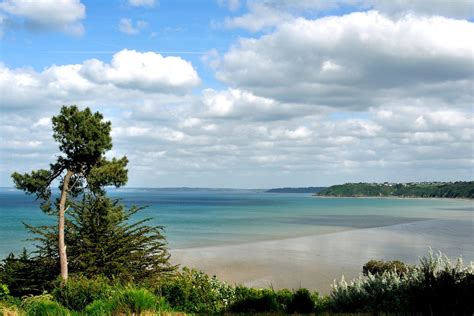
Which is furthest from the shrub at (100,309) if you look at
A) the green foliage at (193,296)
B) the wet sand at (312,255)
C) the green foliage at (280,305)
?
the wet sand at (312,255)

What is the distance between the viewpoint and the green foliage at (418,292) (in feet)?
28.4

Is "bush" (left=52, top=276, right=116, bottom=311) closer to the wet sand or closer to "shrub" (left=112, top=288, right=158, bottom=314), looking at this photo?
"shrub" (left=112, top=288, right=158, bottom=314)

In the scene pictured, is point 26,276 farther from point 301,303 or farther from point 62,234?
point 301,303

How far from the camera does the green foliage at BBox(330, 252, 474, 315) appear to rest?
8.66m

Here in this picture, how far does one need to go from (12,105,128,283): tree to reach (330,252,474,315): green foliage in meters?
9.95

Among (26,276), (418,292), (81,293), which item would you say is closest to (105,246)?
(26,276)

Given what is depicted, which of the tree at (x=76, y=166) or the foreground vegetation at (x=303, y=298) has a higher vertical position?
the tree at (x=76, y=166)

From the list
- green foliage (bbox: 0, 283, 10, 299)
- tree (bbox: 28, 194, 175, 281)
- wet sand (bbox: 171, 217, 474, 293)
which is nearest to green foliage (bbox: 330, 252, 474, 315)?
green foliage (bbox: 0, 283, 10, 299)

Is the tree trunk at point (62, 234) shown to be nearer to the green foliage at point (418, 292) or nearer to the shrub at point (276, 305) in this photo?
the shrub at point (276, 305)

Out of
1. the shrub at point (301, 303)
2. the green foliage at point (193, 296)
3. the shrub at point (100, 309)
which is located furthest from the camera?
the green foliage at point (193, 296)

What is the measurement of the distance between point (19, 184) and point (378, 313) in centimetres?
1344

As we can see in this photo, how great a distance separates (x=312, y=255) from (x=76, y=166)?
91.1 ft

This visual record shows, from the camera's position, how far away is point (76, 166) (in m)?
17.8

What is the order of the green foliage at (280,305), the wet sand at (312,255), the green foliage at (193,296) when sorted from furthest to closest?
the wet sand at (312,255) → the green foliage at (193,296) → the green foliage at (280,305)
